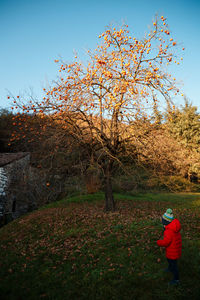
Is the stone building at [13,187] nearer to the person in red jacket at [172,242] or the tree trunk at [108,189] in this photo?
the tree trunk at [108,189]

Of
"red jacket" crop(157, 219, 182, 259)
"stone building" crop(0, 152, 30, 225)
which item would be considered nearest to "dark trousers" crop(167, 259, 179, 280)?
"red jacket" crop(157, 219, 182, 259)

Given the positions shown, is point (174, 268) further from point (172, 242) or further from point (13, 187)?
point (13, 187)

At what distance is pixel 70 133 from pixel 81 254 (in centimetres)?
513

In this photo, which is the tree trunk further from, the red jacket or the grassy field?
the red jacket

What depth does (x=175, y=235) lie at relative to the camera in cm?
416

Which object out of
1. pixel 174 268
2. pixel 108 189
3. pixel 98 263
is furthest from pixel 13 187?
pixel 174 268

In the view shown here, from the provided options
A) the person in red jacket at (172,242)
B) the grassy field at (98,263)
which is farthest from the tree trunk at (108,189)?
the person in red jacket at (172,242)

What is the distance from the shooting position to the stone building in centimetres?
1677

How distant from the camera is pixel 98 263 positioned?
18.3 feet

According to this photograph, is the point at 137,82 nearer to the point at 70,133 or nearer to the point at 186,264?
the point at 70,133

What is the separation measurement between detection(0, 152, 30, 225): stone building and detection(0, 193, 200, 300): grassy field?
8879 millimetres

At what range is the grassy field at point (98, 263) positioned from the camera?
443 centimetres

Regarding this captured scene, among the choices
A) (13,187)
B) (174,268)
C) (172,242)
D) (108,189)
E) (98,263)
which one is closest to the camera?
(172,242)

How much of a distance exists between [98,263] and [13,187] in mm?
15040
